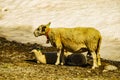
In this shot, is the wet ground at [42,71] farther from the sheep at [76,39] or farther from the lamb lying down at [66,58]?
the sheep at [76,39]

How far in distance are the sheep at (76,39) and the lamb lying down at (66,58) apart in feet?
1.90

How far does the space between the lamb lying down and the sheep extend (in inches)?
22.8

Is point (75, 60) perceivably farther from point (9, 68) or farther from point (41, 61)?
point (9, 68)

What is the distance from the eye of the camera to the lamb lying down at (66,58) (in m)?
23.4

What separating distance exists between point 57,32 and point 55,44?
2.57 ft

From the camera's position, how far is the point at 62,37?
23.0 m

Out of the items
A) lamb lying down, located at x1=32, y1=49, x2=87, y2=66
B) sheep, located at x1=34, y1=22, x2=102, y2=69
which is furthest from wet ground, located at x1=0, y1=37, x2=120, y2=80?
sheep, located at x1=34, y1=22, x2=102, y2=69

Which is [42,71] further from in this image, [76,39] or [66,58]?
[66,58]

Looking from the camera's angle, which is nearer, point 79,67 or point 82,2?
point 79,67

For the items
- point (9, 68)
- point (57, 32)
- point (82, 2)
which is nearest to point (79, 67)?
point (57, 32)

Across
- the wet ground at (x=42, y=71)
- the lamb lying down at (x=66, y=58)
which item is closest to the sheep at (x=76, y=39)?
the lamb lying down at (x=66, y=58)

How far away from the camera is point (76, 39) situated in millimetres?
22578

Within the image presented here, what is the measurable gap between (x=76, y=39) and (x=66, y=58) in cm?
193

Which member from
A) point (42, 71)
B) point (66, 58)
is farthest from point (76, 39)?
point (42, 71)
